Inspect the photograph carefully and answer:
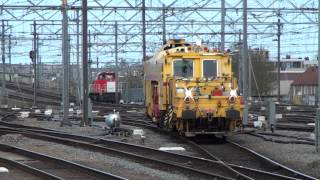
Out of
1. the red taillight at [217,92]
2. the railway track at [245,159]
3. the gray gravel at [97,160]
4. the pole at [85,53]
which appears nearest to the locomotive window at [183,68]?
the red taillight at [217,92]

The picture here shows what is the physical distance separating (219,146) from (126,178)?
7293 millimetres

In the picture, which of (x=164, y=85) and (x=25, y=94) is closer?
(x=164, y=85)

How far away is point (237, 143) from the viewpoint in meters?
20.3

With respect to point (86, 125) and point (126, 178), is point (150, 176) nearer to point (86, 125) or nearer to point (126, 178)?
point (126, 178)

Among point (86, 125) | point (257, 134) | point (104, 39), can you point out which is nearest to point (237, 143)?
point (257, 134)

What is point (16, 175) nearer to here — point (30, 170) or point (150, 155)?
point (30, 170)

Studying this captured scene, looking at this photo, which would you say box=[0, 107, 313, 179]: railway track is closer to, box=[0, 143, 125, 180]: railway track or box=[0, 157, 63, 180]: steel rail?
box=[0, 143, 125, 180]: railway track

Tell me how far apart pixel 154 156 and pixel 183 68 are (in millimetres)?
5022

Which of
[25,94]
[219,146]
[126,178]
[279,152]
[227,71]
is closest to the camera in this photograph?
[126,178]

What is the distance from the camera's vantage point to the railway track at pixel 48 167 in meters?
13.2

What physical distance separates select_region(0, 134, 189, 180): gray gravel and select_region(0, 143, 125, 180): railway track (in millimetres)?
558

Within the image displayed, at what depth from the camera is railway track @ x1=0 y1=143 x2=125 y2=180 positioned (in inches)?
518

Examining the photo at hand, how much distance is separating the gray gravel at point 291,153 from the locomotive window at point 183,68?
2804 mm

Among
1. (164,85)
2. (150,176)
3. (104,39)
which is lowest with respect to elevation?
(150,176)
